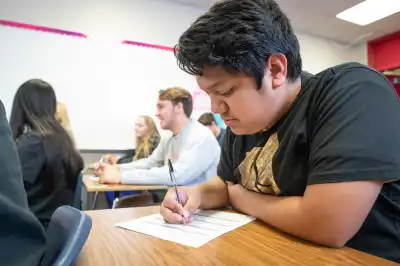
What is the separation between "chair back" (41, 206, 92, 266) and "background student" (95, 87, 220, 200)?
161 cm

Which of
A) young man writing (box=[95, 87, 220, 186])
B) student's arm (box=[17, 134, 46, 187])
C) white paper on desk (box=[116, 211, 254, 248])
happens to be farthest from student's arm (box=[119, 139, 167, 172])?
white paper on desk (box=[116, 211, 254, 248])

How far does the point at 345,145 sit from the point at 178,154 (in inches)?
71.8

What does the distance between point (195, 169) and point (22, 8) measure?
2464 millimetres

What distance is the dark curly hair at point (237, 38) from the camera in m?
0.71

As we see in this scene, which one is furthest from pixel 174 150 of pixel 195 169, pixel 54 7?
pixel 54 7

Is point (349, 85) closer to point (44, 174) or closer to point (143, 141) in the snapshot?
point (44, 174)

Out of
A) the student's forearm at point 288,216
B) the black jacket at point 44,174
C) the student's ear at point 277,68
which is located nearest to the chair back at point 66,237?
the student's forearm at point 288,216

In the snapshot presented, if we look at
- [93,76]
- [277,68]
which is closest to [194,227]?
[277,68]

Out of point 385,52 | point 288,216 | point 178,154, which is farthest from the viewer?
point 385,52

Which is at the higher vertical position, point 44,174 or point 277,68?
point 277,68

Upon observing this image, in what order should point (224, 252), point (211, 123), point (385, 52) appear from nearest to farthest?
point (224, 252) < point (211, 123) < point (385, 52)

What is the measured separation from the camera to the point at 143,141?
3.55 m

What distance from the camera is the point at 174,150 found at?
244cm

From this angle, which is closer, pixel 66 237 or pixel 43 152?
pixel 66 237
